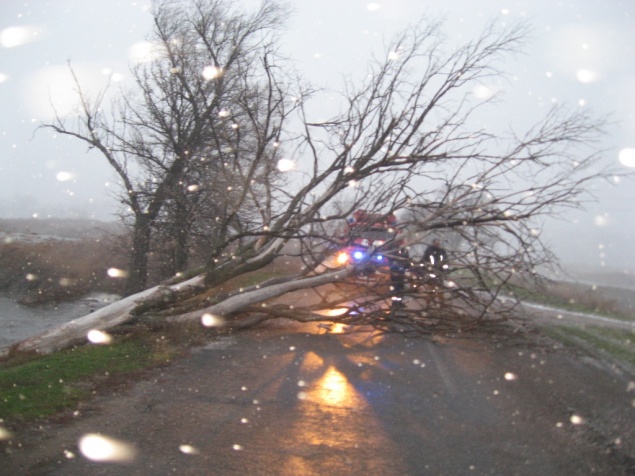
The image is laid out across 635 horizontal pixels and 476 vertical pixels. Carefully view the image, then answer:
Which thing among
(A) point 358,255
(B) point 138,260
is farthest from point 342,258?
(B) point 138,260

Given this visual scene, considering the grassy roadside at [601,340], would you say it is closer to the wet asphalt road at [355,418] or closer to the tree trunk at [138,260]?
the wet asphalt road at [355,418]

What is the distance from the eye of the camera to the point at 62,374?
6.97 meters

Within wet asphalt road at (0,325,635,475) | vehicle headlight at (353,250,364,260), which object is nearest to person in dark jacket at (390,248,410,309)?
vehicle headlight at (353,250,364,260)

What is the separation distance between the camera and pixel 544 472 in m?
4.63

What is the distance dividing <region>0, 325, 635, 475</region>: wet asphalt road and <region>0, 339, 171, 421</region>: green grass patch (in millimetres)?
439

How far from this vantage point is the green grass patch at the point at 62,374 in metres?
5.66

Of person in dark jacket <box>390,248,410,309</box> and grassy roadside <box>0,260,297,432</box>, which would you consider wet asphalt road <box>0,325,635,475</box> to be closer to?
grassy roadside <box>0,260,297,432</box>

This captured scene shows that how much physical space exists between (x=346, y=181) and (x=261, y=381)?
231 inches

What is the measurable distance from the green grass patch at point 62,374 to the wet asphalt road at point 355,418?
0.44 meters

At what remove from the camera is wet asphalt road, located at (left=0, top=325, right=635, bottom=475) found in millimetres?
4621

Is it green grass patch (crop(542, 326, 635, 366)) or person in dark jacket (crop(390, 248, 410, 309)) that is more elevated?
person in dark jacket (crop(390, 248, 410, 309))

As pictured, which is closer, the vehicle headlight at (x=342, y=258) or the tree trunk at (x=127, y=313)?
the tree trunk at (x=127, y=313)

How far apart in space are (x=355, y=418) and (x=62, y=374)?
3830mm

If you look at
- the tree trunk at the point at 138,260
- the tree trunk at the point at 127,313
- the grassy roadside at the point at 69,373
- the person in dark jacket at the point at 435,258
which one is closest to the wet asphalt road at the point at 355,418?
the grassy roadside at the point at 69,373
